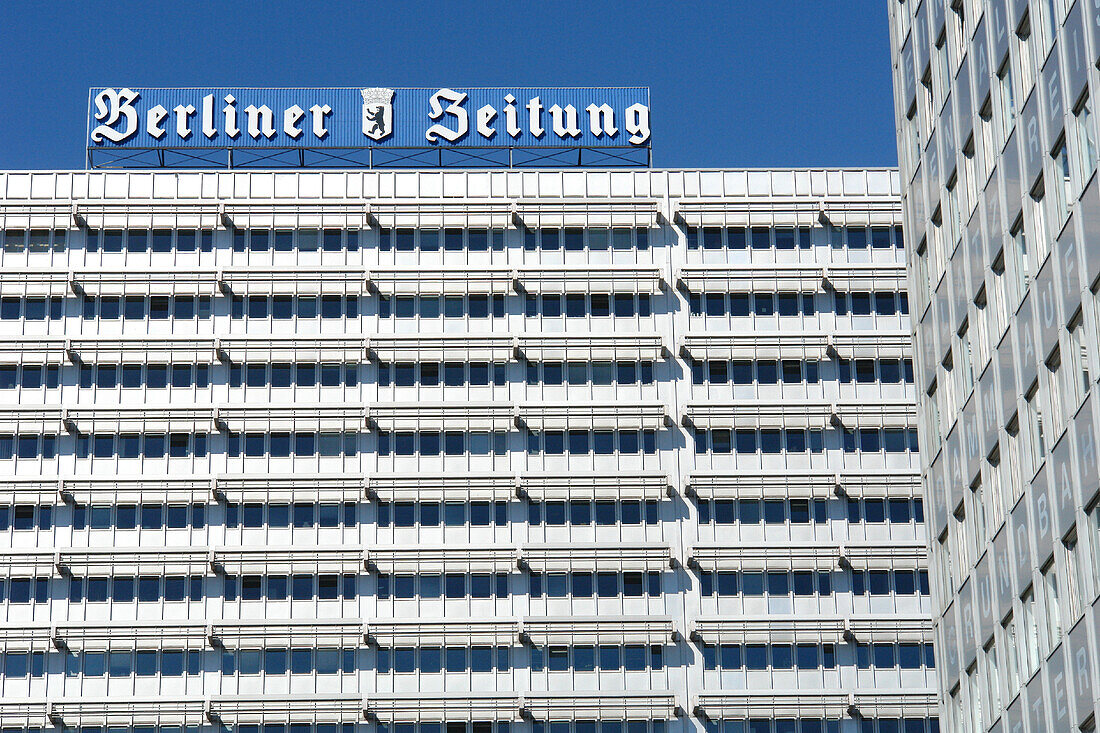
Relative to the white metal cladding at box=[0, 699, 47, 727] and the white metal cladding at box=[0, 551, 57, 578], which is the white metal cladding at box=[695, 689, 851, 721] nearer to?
the white metal cladding at box=[0, 699, 47, 727]

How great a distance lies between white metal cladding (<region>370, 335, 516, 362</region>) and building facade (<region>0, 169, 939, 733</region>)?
0.50 feet

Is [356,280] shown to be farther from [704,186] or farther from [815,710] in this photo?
[815,710]

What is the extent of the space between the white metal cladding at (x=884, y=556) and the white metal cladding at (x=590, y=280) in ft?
54.1

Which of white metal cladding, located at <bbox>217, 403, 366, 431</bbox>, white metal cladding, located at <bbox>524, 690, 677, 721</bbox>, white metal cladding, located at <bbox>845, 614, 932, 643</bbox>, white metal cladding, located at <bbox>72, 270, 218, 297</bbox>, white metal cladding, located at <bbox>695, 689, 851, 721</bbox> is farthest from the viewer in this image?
white metal cladding, located at <bbox>72, 270, 218, 297</bbox>

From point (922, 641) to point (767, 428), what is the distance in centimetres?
1282

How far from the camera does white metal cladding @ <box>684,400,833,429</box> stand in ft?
301

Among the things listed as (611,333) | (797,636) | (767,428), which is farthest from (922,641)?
(611,333)

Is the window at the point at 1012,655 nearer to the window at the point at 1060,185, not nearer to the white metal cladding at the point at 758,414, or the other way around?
the window at the point at 1060,185

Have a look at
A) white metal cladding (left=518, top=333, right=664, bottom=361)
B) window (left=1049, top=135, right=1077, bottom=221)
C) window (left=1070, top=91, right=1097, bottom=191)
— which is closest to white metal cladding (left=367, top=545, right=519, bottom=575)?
white metal cladding (left=518, top=333, right=664, bottom=361)

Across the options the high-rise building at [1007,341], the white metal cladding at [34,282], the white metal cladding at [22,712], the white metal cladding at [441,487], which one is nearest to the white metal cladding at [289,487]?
the white metal cladding at [441,487]

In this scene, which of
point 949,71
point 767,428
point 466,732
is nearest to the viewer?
point 949,71

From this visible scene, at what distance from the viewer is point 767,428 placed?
91688 millimetres

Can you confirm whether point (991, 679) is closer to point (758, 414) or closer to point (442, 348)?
point (758, 414)

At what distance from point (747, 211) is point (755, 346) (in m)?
7.44
